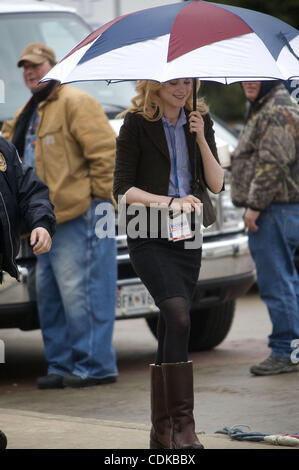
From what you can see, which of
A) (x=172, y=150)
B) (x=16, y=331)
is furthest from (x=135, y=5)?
(x=172, y=150)

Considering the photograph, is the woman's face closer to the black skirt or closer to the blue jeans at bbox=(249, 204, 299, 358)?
the black skirt

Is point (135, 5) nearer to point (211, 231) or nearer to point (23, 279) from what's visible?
point (211, 231)

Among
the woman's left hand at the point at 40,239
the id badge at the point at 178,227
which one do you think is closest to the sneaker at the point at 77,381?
the id badge at the point at 178,227

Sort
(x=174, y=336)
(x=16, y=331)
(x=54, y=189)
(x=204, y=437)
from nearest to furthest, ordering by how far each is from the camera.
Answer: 1. (x=174, y=336)
2. (x=204, y=437)
3. (x=54, y=189)
4. (x=16, y=331)

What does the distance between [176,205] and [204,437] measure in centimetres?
112

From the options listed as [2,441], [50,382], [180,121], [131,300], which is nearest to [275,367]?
[131,300]

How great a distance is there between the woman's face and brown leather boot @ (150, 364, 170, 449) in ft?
3.93

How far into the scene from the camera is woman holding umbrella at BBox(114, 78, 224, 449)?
5.02m

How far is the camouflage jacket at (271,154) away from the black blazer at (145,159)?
196 centimetres

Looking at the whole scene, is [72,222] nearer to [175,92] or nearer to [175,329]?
[175,92]

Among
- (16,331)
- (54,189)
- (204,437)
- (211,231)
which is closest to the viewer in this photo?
(204,437)

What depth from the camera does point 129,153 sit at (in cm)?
521

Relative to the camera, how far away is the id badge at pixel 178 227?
16.8 ft

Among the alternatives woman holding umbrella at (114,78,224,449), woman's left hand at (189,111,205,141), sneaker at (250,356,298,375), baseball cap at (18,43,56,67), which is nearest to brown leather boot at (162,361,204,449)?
woman holding umbrella at (114,78,224,449)
